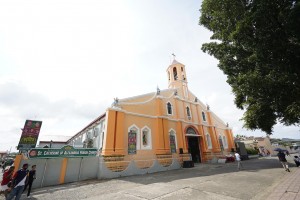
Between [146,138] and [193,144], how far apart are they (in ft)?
28.8

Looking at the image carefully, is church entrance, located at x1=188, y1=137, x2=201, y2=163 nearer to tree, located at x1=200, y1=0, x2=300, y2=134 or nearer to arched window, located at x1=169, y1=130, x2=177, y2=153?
arched window, located at x1=169, y1=130, x2=177, y2=153

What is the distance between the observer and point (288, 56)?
8219mm

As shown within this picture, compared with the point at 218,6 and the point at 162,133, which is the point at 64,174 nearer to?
the point at 162,133

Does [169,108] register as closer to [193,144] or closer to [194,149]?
[193,144]

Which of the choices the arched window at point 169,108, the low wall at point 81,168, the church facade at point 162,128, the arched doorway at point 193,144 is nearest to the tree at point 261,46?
the church facade at point 162,128

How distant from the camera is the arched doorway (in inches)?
845

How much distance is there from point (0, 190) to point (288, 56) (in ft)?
50.3

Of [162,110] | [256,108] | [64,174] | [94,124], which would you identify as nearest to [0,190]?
[64,174]

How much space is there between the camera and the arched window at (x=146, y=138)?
16.4 meters

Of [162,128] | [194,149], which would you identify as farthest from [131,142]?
[194,149]

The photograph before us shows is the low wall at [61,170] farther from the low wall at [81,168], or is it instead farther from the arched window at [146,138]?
the arched window at [146,138]

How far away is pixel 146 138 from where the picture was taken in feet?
55.7

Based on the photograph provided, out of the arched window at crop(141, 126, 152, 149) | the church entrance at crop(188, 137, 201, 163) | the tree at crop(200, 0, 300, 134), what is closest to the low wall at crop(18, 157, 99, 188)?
the arched window at crop(141, 126, 152, 149)

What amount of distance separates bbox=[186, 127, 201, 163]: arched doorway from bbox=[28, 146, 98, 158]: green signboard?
1331 centimetres
